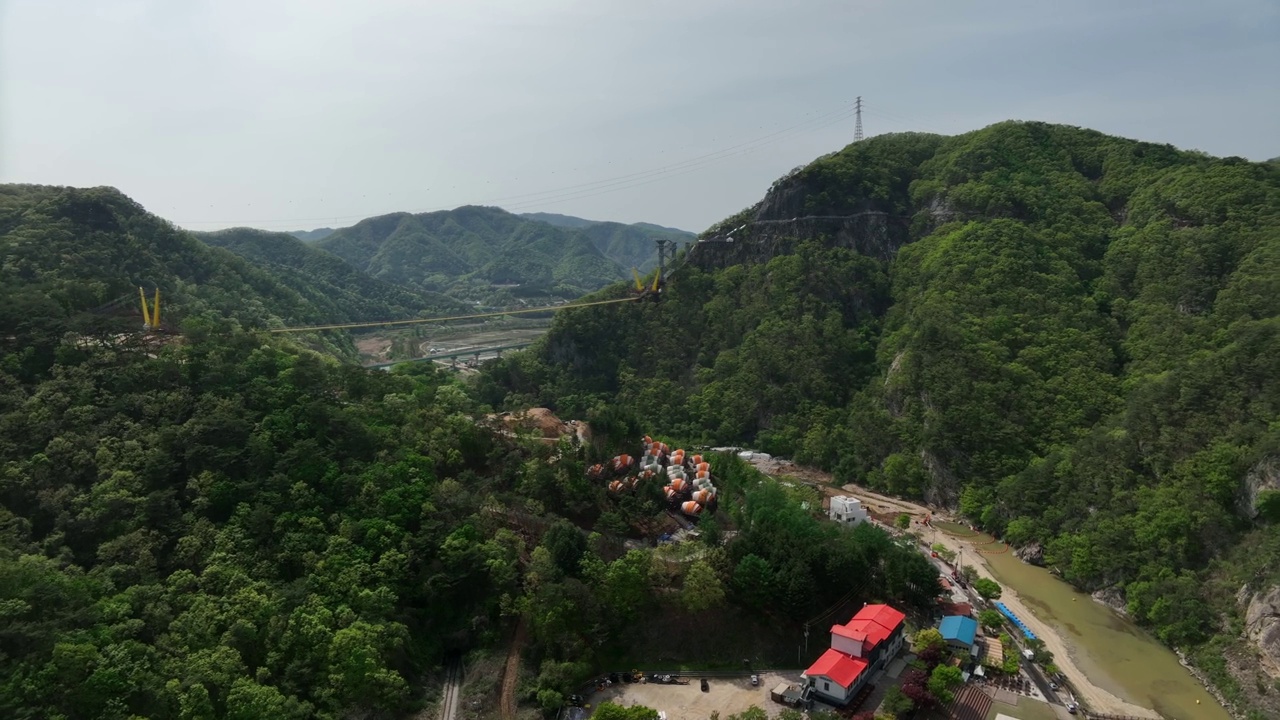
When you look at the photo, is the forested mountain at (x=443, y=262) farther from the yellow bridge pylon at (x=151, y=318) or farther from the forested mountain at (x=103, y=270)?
the yellow bridge pylon at (x=151, y=318)

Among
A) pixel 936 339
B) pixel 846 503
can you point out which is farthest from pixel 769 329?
pixel 846 503

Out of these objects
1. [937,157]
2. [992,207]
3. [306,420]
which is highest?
[937,157]

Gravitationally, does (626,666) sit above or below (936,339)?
below

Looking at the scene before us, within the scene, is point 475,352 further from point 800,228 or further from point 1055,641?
point 1055,641

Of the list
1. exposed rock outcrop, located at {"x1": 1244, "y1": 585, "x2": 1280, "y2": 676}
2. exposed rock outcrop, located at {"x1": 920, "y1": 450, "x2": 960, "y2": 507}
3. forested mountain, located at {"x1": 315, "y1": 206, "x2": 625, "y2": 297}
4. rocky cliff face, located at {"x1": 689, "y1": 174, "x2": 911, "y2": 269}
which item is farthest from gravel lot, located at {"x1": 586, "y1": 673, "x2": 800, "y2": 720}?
forested mountain, located at {"x1": 315, "y1": 206, "x2": 625, "y2": 297}

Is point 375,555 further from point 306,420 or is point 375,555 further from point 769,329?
point 769,329

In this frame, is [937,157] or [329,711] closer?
[329,711]

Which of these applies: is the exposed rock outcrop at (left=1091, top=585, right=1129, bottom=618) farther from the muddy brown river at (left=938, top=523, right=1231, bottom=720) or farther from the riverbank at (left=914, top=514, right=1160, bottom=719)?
the riverbank at (left=914, top=514, right=1160, bottom=719)

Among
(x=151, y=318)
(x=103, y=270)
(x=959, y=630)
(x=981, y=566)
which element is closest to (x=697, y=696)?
(x=959, y=630)
